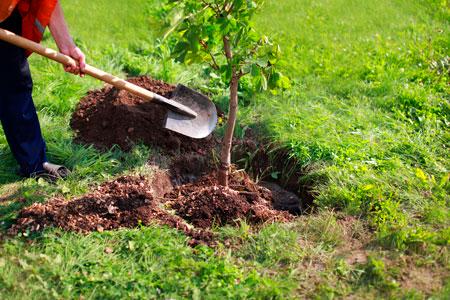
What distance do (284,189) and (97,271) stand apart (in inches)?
70.7

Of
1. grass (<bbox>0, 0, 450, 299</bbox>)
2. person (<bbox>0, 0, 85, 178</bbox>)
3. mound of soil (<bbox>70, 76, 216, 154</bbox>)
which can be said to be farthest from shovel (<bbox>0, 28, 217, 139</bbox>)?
grass (<bbox>0, 0, 450, 299</bbox>)

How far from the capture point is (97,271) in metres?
3.18

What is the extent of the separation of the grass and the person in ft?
0.61

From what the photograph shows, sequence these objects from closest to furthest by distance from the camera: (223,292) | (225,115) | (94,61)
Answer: (223,292)
(225,115)
(94,61)

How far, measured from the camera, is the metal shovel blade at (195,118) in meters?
4.38

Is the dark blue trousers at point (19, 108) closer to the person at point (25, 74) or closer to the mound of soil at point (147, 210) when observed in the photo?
the person at point (25, 74)

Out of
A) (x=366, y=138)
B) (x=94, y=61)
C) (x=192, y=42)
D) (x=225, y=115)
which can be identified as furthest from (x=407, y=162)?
(x=94, y=61)

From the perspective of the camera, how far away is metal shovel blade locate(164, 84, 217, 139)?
172 inches

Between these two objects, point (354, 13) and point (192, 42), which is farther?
point (354, 13)

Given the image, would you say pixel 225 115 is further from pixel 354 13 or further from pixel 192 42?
pixel 354 13

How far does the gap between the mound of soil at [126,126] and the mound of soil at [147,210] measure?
0.47m

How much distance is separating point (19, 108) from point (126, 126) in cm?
86

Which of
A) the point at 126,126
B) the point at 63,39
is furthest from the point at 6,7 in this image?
the point at 126,126

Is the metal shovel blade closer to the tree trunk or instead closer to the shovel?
the shovel
